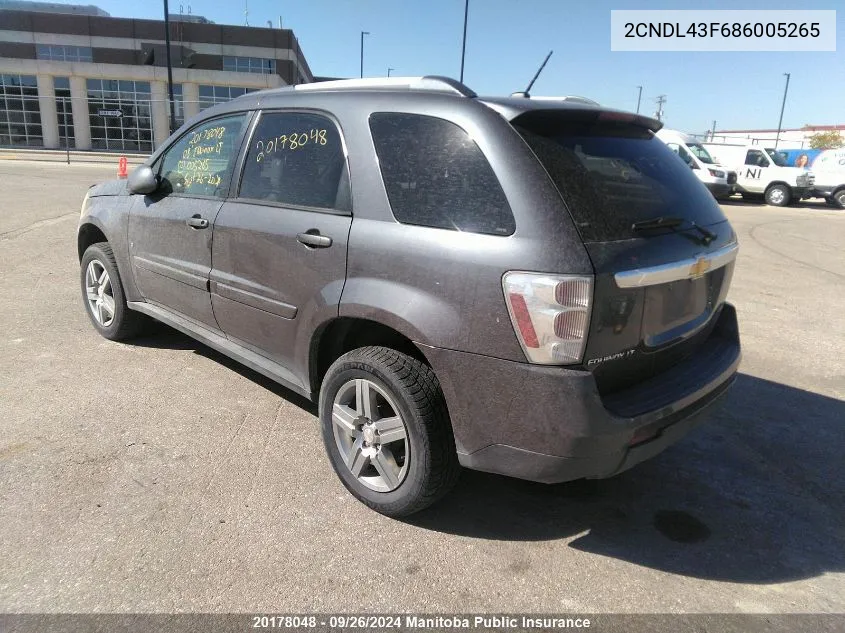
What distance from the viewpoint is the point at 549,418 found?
211cm

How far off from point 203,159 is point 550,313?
2.65 metres

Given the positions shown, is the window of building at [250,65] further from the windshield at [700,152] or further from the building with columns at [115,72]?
the windshield at [700,152]

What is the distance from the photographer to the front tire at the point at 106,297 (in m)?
4.45

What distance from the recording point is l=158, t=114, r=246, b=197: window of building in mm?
3498

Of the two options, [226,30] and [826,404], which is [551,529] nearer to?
[826,404]

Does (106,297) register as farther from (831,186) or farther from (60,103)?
(60,103)

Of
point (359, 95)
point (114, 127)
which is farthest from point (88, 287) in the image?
point (114, 127)

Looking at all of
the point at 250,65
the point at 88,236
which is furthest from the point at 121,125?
the point at 88,236

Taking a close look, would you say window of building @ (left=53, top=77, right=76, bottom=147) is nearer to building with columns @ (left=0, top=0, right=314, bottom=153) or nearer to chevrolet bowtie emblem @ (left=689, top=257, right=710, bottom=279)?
building with columns @ (left=0, top=0, right=314, bottom=153)

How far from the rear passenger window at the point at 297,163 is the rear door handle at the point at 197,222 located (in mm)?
322

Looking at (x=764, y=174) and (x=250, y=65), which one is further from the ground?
(x=250, y=65)

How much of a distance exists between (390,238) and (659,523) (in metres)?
1.75

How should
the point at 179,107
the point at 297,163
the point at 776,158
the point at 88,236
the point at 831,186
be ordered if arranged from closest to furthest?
the point at 297,163
the point at 88,236
the point at 831,186
the point at 776,158
the point at 179,107

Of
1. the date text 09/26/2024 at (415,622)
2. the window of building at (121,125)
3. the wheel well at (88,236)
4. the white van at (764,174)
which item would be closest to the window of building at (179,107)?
the window of building at (121,125)
